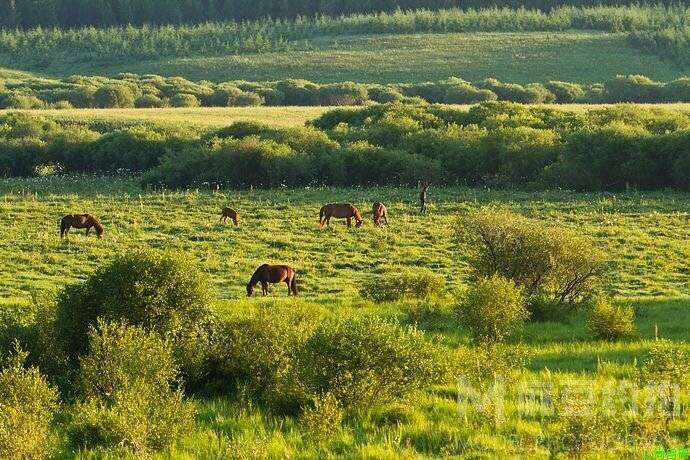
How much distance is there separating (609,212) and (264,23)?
139 metres

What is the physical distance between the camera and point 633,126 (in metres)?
57.1

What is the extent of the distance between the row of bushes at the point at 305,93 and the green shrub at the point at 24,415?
82.1 metres

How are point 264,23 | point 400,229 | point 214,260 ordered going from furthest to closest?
point 264,23 → point 400,229 → point 214,260

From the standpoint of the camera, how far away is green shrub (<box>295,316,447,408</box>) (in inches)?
532

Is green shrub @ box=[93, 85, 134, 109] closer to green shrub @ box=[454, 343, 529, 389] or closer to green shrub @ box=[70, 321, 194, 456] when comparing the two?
green shrub @ box=[70, 321, 194, 456]

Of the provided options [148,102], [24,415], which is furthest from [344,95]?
[24,415]

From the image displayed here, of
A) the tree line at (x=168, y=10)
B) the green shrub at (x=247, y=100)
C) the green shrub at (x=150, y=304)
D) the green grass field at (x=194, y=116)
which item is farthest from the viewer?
the tree line at (x=168, y=10)

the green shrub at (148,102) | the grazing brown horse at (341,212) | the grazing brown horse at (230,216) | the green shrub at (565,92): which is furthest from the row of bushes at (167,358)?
the green shrub at (565,92)

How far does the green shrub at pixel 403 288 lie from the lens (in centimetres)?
2369

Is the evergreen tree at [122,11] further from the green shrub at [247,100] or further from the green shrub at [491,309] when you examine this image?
the green shrub at [491,309]

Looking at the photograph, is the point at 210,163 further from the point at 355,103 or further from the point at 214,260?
the point at 355,103

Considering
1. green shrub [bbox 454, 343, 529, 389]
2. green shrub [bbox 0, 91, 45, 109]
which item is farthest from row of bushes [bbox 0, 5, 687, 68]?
green shrub [bbox 454, 343, 529, 389]

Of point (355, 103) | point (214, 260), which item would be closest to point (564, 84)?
point (355, 103)

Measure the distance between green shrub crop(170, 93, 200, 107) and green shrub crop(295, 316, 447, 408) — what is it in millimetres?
86504
